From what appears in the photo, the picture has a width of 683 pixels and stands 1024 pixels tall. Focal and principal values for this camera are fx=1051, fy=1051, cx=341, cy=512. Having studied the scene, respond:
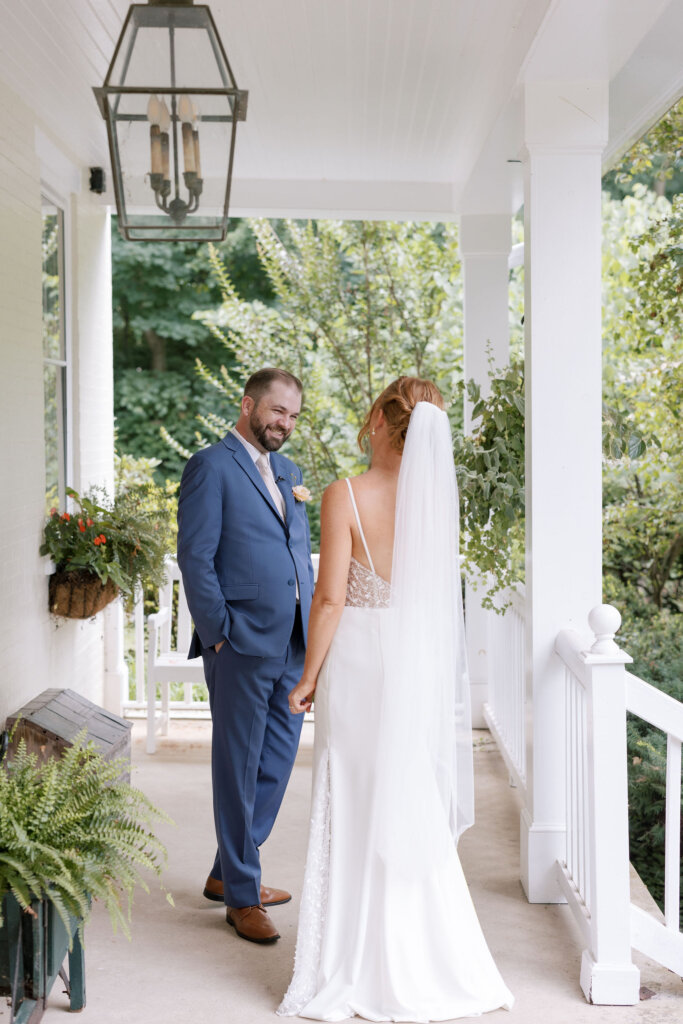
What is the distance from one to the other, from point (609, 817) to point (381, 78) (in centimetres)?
301

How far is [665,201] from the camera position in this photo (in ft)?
37.1

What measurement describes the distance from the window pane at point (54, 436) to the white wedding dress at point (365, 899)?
2.60m

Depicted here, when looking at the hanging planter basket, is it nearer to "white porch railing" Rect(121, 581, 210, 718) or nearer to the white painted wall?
the white painted wall

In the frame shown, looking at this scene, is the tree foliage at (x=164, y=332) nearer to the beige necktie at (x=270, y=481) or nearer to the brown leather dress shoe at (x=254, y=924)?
the beige necktie at (x=270, y=481)

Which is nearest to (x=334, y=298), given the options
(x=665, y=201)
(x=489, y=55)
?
(x=665, y=201)

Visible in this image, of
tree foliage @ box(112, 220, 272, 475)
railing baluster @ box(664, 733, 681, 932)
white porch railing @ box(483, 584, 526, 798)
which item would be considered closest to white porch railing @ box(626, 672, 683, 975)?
railing baluster @ box(664, 733, 681, 932)

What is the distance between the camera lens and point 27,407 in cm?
461

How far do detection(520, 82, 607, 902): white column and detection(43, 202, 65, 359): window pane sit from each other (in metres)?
2.68

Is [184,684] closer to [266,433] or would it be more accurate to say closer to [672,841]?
[266,433]

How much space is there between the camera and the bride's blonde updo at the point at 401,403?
2850 mm

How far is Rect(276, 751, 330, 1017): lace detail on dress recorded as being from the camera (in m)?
2.79

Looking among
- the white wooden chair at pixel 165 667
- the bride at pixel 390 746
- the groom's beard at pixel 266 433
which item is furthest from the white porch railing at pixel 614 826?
the white wooden chair at pixel 165 667

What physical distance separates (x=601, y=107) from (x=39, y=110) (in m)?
2.57

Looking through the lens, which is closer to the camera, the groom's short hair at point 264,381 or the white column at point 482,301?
the groom's short hair at point 264,381
